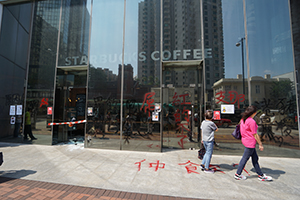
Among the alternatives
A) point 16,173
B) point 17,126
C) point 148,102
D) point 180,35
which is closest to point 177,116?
point 148,102

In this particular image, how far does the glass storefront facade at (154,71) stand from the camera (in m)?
5.99

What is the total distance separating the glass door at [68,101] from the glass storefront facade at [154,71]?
0.05 m

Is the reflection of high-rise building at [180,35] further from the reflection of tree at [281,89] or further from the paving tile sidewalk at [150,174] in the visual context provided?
the paving tile sidewalk at [150,174]

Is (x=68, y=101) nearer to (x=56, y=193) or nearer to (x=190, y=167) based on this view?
(x=56, y=193)

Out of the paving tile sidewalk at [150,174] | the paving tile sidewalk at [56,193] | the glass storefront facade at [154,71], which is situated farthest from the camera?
the glass storefront facade at [154,71]

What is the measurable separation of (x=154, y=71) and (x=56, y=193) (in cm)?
511

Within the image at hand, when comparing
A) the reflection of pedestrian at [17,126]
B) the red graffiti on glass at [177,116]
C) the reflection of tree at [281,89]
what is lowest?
the reflection of pedestrian at [17,126]

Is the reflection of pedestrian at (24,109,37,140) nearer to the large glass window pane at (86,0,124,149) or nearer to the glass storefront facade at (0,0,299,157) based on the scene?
the glass storefront facade at (0,0,299,157)

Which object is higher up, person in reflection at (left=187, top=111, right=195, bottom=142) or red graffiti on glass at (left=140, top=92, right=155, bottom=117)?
red graffiti on glass at (left=140, top=92, right=155, bottom=117)

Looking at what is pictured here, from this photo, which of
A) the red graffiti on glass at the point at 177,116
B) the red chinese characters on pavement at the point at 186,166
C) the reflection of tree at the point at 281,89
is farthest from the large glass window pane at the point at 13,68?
the reflection of tree at the point at 281,89

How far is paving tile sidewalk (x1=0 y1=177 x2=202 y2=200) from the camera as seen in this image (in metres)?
3.02

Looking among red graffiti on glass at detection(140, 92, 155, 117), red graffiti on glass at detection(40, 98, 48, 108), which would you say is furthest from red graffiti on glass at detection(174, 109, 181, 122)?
red graffiti on glass at detection(40, 98, 48, 108)

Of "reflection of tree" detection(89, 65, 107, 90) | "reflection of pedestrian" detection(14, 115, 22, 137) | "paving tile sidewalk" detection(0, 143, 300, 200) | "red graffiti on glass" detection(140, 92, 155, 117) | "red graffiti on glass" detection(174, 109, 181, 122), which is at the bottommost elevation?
"paving tile sidewalk" detection(0, 143, 300, 200)

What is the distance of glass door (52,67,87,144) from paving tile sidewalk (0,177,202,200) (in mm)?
4348
